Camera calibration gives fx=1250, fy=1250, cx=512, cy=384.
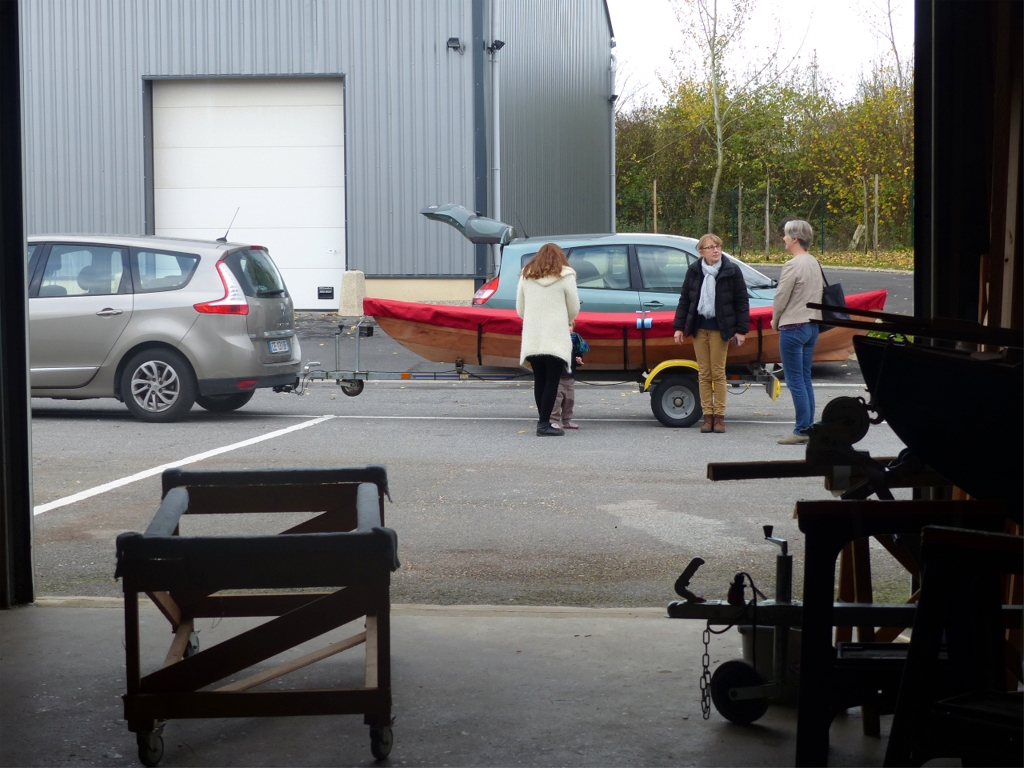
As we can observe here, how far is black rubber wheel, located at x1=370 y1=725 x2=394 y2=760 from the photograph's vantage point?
3.45 metres

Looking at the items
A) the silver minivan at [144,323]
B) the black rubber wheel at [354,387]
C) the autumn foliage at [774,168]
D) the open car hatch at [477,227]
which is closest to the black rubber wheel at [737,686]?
the silver minivan at [144,323]

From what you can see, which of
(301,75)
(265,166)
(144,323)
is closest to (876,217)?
(301,75)

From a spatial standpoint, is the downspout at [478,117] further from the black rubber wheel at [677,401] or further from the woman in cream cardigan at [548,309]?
the woman in cream cardigan at [548,309]

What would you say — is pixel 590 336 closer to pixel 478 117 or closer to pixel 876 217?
pixel 478 117

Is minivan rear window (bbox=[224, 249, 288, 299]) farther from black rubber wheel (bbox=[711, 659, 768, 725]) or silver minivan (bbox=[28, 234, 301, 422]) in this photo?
black rubber wheel (bbox=[711, 659, 768, 725])

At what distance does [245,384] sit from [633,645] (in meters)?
7.65

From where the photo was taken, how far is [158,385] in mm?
11477

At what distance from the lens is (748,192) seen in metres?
43.6

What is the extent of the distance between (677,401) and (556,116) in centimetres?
2019

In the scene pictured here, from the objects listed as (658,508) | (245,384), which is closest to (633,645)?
(658,508)

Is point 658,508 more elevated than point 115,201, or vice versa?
point 115,201

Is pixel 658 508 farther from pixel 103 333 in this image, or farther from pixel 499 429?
pixel 103 333

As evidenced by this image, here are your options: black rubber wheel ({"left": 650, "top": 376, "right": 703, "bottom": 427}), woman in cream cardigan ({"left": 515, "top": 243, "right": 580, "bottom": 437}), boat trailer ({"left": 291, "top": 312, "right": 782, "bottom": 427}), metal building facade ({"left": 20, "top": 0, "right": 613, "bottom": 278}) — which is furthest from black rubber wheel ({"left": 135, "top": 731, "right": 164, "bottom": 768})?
metal building facade ({"left": 20, "top": 0, "right": 613, "bottom": 278})

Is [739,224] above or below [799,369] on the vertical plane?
above
